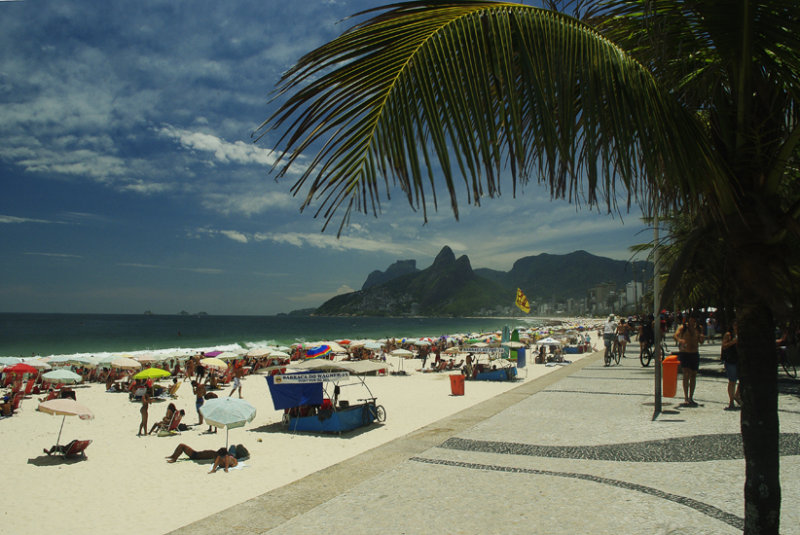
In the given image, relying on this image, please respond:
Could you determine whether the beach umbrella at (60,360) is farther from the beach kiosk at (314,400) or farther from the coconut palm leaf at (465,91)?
the coconut palm leaf at (465,91)

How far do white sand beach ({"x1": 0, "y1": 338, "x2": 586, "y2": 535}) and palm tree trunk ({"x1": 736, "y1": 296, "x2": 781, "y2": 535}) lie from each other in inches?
237

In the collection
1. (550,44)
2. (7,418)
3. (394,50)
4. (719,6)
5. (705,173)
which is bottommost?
(7,418)

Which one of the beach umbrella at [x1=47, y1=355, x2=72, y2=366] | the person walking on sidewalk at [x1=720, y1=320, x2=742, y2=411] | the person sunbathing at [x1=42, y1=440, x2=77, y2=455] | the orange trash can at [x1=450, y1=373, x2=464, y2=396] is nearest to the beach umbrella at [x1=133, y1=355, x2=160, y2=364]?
the beach umbrella at [x1=47, y1=355, x2=72, y2=366]

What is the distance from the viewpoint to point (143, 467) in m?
9.14

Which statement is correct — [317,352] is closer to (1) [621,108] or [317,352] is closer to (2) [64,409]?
(2) [64,409]

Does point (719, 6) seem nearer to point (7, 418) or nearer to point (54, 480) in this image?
point (54, 480)

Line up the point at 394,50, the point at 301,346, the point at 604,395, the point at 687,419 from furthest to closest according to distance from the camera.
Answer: the point at 301,346
the point at 604,395
the point at 687,419
the point at 394,50

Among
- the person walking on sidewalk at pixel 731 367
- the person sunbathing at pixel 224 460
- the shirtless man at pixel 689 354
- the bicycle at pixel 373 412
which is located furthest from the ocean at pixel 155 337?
the person walking on sidewalk at pixel 731 367

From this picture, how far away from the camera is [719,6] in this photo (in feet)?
6.02

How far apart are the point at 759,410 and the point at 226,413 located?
29.9ft

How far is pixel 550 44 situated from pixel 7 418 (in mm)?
17857

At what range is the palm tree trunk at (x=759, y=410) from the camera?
2.10m

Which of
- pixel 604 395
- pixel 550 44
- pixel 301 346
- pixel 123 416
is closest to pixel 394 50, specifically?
pixel 550 44

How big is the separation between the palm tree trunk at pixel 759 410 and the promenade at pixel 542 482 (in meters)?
2.77
